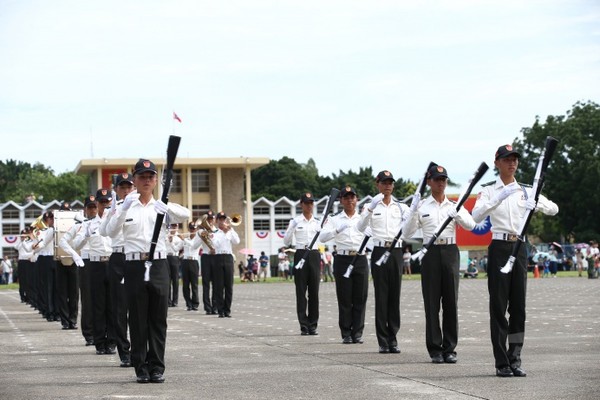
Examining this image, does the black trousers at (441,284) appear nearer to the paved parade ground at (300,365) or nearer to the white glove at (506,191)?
the paved parade ground at (300,365)

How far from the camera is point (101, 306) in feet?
56.3

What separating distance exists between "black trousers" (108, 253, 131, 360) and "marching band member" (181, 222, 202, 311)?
14606 mm

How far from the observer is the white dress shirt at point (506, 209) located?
13.1m

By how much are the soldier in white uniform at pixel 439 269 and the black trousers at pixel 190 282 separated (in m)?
16.5

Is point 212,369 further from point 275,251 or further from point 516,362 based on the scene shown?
point 275,251

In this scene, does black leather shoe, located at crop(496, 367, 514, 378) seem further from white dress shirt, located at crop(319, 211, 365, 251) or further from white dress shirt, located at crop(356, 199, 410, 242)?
white dress shirt, located at crop(319, 211, 365, 251)

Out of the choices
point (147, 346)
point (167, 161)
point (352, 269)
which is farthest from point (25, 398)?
point (352, 269)

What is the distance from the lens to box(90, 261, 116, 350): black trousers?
1684cm

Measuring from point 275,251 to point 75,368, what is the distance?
83079 millimetres

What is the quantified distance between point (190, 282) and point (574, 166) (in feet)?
206

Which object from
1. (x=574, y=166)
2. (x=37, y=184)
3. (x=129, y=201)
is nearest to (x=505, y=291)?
(x=129, y=201)

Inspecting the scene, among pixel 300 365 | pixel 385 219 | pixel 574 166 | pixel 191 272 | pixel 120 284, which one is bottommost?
pixel 300 365

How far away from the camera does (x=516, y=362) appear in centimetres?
1273

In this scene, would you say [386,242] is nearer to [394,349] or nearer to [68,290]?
[394,349]
